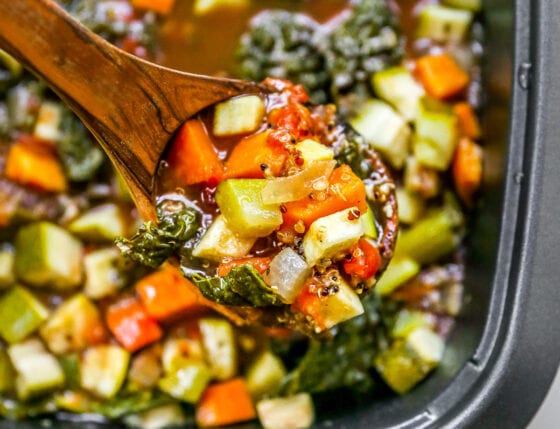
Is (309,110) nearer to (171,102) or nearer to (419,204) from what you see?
(171,102)

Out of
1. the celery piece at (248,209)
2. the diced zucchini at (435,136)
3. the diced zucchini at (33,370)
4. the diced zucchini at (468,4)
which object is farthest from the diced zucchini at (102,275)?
the diced zucchini at (468,4)

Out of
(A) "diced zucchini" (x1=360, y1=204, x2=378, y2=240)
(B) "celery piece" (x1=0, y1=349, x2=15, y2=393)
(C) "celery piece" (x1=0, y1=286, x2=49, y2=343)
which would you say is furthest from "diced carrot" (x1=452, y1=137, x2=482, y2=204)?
(B) "celery piece" (x1=0, y1=349, x2=15, y2=393)

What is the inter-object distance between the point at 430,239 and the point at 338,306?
102cm

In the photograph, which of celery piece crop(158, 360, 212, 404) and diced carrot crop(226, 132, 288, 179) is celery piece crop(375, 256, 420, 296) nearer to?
celery piece crop(158, 360, 212, 404)

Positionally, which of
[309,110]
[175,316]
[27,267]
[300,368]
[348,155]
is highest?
[309,110]

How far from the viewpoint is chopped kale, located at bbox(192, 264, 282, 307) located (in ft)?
7.34

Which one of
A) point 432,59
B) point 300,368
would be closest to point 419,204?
point 432,59

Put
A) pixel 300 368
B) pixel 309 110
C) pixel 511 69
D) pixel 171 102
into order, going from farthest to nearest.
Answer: pixel 300 368, pixel 511 69, pixel 309 110, pixel 171 102

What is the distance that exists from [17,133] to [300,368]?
169 centimetres

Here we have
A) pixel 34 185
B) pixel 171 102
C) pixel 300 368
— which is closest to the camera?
pixel 171 102

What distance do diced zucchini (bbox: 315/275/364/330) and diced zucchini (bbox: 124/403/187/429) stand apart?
4.06ft

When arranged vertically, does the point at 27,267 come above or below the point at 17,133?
below

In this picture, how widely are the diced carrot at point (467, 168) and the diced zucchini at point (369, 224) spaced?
0.79 meters

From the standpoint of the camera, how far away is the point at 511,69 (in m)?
2.84
